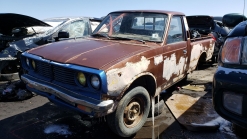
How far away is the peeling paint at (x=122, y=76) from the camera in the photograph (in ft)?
7.45

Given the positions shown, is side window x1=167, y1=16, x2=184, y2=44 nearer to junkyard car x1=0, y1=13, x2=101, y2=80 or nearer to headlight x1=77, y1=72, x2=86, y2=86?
→ headlight x1=77, y1=72, x2=86, y2=86

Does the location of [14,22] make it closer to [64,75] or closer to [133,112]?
[64,75]

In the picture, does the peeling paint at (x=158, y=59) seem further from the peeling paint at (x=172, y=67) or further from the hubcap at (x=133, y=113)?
the hubcap at (x=133, y=113)

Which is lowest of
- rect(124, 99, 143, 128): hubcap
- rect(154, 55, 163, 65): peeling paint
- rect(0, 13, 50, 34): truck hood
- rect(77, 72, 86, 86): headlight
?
rect(124, 99, 143, 128): hubcap

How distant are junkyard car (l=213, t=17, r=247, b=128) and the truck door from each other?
1261 millimetres

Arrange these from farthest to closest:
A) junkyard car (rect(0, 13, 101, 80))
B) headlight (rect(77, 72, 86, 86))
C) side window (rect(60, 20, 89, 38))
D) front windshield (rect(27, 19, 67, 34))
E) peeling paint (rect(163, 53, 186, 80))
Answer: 1. front windshield (rect(27, 19, 67, 34))
2. side window (rect(60, 20, 89, 38))
3. junkyard car (rect(0, 13, 101, 80))
4. peeling paint (rect(163, 53, 186, 80))
5. headlight (rect(77, 72, 86, 86))

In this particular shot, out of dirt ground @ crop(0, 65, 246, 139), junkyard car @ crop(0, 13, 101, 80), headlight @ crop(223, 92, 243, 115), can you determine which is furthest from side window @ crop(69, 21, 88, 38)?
headlight @ crop(223, 92, 243, 115)

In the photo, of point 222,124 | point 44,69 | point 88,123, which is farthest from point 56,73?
point 222,124

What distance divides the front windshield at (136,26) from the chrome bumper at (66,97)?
1.46 meters

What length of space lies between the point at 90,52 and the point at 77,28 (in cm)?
317

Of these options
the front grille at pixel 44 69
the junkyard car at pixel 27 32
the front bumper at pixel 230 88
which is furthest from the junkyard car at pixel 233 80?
the junkyard car at pixel 27 32

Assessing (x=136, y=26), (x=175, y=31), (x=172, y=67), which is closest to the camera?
(x=172, y=67)

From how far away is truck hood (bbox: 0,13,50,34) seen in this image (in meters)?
5.47

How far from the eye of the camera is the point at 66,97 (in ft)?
7.93
